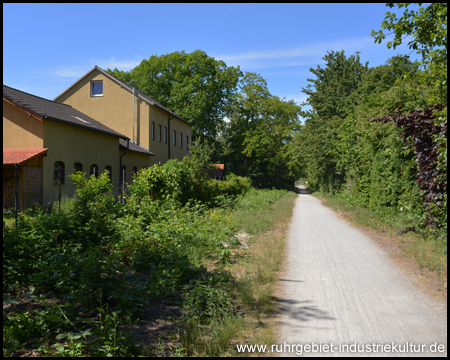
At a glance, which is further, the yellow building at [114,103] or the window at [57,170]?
the yellow building at [114,103]

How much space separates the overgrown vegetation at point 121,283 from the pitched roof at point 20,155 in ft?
22.7

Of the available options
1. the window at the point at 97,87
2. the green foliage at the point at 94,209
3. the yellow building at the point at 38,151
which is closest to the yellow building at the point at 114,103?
the window at the point at 97,87

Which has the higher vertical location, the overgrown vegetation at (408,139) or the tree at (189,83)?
the tree at (189,83)

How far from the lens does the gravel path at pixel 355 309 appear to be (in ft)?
13.3

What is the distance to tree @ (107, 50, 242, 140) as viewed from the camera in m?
42.2

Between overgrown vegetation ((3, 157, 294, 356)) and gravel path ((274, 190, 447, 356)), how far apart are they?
49cm

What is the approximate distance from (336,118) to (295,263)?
2444 centimetres

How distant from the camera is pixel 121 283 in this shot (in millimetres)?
5199

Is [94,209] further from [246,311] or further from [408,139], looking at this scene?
[408,139]

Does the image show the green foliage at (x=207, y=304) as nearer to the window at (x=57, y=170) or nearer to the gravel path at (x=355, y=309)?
the gravel path at (x=355, y=309)

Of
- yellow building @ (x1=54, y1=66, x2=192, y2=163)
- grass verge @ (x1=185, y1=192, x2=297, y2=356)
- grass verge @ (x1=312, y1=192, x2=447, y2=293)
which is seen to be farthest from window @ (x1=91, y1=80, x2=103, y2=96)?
grass verge @ (x1=185, y1=192, x2=297, y2=356)

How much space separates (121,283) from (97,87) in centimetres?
2693

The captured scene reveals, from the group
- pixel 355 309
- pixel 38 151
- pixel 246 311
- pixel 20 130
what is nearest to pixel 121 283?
pixel 246 311

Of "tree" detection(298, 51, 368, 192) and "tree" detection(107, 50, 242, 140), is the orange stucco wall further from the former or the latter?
"tree" detection(107, 50, 242, 140)
